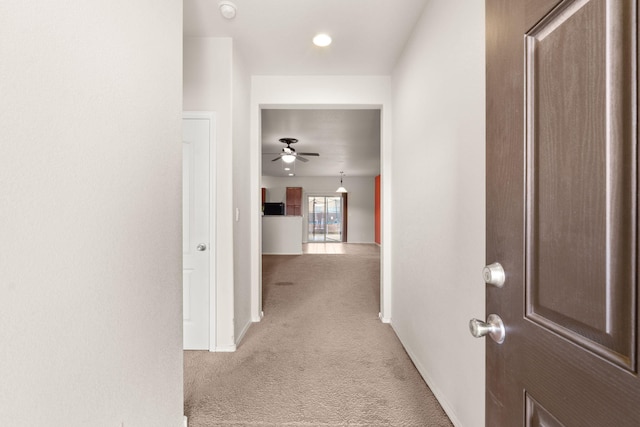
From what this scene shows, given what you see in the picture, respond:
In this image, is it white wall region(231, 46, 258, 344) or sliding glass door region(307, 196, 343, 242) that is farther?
sliding glass door region(307, 196, 343, 242)

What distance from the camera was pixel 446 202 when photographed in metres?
1.86

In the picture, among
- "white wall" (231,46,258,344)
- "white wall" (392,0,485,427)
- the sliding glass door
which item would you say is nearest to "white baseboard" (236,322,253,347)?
"white wall" (231,46,258,344)

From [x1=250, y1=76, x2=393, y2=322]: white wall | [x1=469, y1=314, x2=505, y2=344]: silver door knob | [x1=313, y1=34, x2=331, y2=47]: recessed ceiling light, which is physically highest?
[x1=313, y1=34, x2=331, y2=47]: recessed ceiling light

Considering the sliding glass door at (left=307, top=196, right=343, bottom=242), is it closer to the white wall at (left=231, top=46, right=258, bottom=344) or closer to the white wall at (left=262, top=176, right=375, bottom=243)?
the white wall at (left=262, top=176, right=375, bottom=243)

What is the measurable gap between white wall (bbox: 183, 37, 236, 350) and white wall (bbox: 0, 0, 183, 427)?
112 centimetres

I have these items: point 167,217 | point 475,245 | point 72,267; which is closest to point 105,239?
point 72,267

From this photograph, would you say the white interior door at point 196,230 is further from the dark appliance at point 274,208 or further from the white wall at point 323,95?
the dark appliance at point 274,208

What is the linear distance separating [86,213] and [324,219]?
12672 millimetres

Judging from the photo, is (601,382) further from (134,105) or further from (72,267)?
(134,105)

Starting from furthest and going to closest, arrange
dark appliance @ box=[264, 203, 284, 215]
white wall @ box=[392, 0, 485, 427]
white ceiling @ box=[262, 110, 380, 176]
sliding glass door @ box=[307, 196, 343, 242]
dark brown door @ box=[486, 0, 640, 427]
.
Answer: sliding glass door @ box=[307, 196, 343, 242] → dark appliance @ box=[264, 203, 284, 215] → white ceiling @ box=[262, 110, 380, 176] → white wall @ box=[392, 0, 485, 427] → dark brown door @ box=[486, 0, 640, 427]

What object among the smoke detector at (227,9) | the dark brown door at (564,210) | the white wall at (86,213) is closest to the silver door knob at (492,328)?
the dark brown door at (564,210)

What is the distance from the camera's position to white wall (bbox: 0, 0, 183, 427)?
2.42 feet

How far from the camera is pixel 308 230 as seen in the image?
13312mm

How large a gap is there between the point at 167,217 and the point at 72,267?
0.58m
